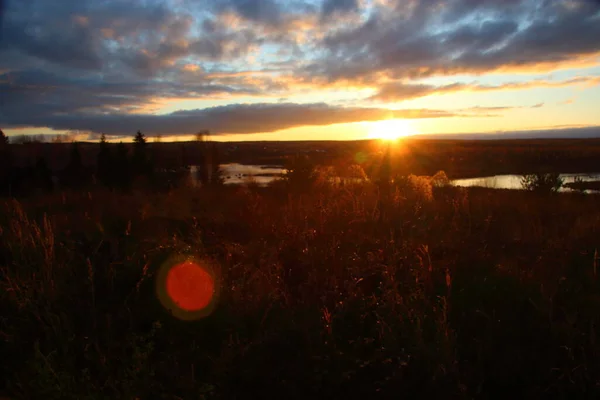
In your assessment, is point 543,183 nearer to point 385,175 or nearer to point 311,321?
point 385,175

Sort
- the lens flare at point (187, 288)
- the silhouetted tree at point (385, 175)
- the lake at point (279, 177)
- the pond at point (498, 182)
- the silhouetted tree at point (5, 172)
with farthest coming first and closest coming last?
the silhouetted tree at point (5, 172), the pond at point (498, 182), the lake at point (279, 177), the silhouetted tree at point (385, 175), the lens flare at point (187, 288)

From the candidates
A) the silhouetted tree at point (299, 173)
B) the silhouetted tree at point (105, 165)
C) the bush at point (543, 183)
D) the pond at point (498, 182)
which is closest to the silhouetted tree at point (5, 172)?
the silhouetted tree at point (105, 165)

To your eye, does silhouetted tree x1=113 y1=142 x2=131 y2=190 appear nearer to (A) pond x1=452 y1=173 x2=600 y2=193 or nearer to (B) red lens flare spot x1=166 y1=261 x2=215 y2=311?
(A) pond x1=452 y1=173 x2=600 y2=193

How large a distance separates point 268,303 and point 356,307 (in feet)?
2.40

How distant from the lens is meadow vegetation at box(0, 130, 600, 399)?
3.05 m

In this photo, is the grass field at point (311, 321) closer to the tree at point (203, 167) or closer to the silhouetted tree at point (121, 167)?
the tree at point (203, 167)

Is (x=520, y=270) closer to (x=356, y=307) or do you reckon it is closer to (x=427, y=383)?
(x=356, y=307)

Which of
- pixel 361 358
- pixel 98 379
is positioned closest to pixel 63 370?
pixel 98 379

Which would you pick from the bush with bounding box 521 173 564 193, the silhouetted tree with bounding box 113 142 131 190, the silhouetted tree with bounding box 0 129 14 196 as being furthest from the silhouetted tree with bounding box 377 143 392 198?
the silhouetted tree with bounding box 113 142 131 190

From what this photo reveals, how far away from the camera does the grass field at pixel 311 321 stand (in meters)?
3.05

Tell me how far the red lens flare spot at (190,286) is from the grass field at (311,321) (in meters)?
0.15

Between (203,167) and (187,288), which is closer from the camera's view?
(187,288)

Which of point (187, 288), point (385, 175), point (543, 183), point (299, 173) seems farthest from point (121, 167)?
point (187, 288)

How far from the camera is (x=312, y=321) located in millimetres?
3518
